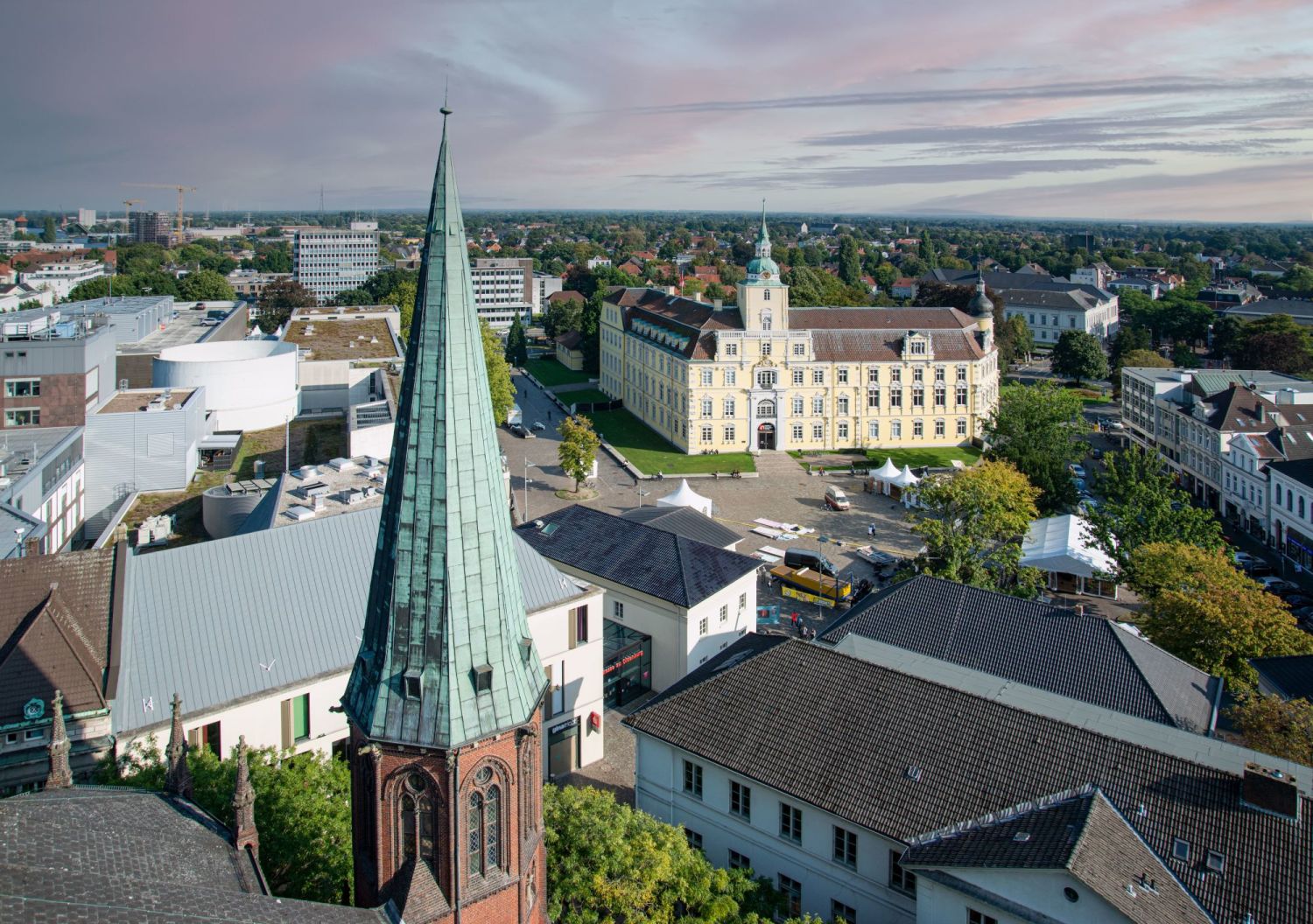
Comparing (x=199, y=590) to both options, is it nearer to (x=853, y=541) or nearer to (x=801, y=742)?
(x=801, y=742)

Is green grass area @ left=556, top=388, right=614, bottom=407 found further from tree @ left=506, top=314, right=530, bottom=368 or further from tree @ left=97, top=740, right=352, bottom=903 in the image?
tree @ left=97, top=740, right=352, bottom=903

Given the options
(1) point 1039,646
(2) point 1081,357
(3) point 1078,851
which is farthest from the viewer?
(2) point 1081,357

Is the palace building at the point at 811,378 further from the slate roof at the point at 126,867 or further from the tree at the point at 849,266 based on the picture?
the tree at the point at 849,266

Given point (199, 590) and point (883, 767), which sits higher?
point (199, 590)

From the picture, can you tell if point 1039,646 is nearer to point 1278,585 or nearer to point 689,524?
point 689,524

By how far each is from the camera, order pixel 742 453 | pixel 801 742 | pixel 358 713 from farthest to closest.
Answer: pixel 742 453
pixel 801 742
pixel 358 713

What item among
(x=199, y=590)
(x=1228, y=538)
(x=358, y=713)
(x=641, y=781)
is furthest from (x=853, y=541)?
(x=358, y=713)

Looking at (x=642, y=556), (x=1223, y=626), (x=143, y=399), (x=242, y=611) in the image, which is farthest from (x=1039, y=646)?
(x=143, y=399)
